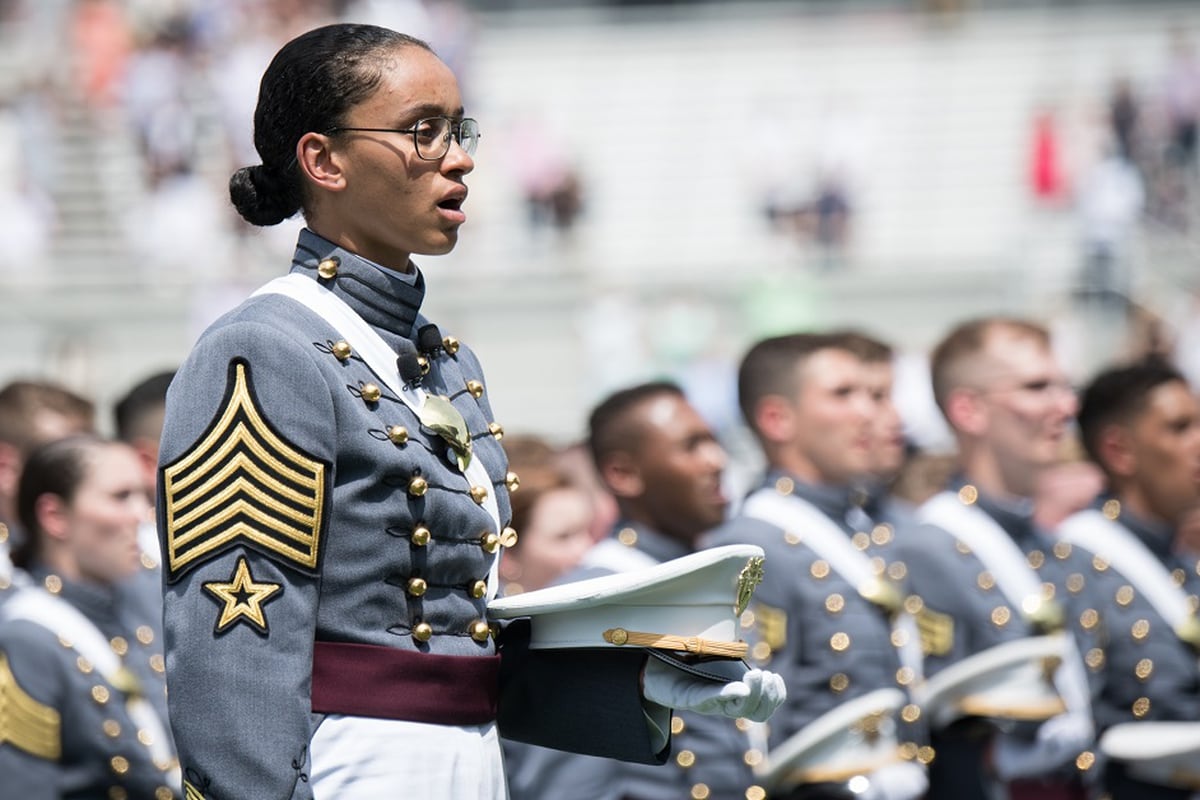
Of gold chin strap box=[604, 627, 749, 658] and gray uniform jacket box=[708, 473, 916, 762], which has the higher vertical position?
gold chin strap box=[604, 627, 749, 658]

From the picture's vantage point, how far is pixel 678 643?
11.6ft

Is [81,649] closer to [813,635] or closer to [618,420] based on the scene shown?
[618,420]

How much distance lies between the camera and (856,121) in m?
22.1

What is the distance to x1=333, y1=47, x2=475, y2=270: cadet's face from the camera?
11.6 ft

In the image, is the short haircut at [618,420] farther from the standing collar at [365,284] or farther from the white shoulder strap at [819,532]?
the standing collar at [365,284]

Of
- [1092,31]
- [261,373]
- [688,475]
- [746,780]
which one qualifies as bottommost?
[746,780]

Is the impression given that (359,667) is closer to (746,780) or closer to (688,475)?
(746,780)

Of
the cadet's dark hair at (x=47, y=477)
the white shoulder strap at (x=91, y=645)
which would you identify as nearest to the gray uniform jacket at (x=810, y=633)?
the white shoulder strap at (x=91, y=645)

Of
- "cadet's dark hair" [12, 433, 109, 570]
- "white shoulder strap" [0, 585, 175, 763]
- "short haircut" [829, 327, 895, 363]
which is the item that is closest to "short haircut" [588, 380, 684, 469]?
"short haircut" [829, 327, 895, 363]

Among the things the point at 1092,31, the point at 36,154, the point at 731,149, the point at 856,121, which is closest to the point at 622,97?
the point at 731,149

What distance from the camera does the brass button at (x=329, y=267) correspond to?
3.60m

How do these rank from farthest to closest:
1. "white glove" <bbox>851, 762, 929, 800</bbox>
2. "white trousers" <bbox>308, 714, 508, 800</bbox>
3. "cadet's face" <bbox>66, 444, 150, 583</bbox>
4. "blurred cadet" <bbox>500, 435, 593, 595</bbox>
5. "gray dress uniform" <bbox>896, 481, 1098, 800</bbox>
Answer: "blurred cadet" <bbox>500, 435, 593, 595</bbox> → "gray dress uniform" <bbox>896, 481, 1098, 800</bbox> → "cadet's face" <bbox>66, 444, 150, 583</bbox> → "white glove" <bbox>851, 762, 929, 800</bbox> → "white trousers" <bbox>308, 714, 508, 800</bbox>

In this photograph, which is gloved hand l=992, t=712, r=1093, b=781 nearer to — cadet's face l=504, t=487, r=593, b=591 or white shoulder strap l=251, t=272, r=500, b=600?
cadet's face l=504, t=487, r=593, b=591

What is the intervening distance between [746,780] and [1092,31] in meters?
19.8
